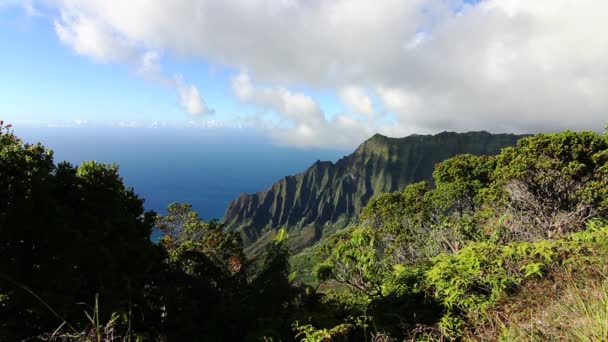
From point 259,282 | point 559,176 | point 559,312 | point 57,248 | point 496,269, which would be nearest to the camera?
point 559,312

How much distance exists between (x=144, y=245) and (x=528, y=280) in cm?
1120

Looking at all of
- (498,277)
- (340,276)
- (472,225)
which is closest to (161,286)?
(340,276)

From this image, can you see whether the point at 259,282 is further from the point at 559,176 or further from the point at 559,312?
the point at 559,176

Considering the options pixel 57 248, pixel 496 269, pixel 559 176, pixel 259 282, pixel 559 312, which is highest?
pixel 559 176

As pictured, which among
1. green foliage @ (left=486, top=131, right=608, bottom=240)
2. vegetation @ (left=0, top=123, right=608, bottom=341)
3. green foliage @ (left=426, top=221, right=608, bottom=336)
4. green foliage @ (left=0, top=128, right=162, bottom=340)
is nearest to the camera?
vegetation @ (left=0, top=123, right=608, bottom=341)

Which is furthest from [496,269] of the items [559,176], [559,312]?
[559,176]

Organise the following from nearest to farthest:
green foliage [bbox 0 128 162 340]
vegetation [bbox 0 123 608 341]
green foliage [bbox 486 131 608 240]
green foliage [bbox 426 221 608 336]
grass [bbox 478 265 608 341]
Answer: grass [bbox 478 265 608 341] < vegetation [bbox 0 123 608 341] < green foliage [bbox 426 221 608 336] < green foliage [bbox 0 128 162 340] < green foliage [bbox 486 131 608 240]

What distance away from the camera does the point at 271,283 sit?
9445 millimetres

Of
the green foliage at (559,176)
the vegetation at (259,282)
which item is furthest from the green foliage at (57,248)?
the green foliage at (559,176)

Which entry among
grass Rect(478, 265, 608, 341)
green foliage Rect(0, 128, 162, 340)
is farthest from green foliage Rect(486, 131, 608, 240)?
green foliage Rect(0, 128, 162, 340)

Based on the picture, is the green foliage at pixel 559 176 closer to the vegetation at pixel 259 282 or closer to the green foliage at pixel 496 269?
the vegetation at pixel 259 282

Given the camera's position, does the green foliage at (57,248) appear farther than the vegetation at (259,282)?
Yes

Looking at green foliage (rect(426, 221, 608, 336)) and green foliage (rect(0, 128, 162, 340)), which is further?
green foliage (rect(0, 128, 162, 340))

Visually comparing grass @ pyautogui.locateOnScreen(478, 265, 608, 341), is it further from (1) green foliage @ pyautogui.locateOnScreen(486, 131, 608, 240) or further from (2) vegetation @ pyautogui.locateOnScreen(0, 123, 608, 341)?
(1) green foliage @ pyautogui.locateOnScreen(486, 131, 608, 240)
